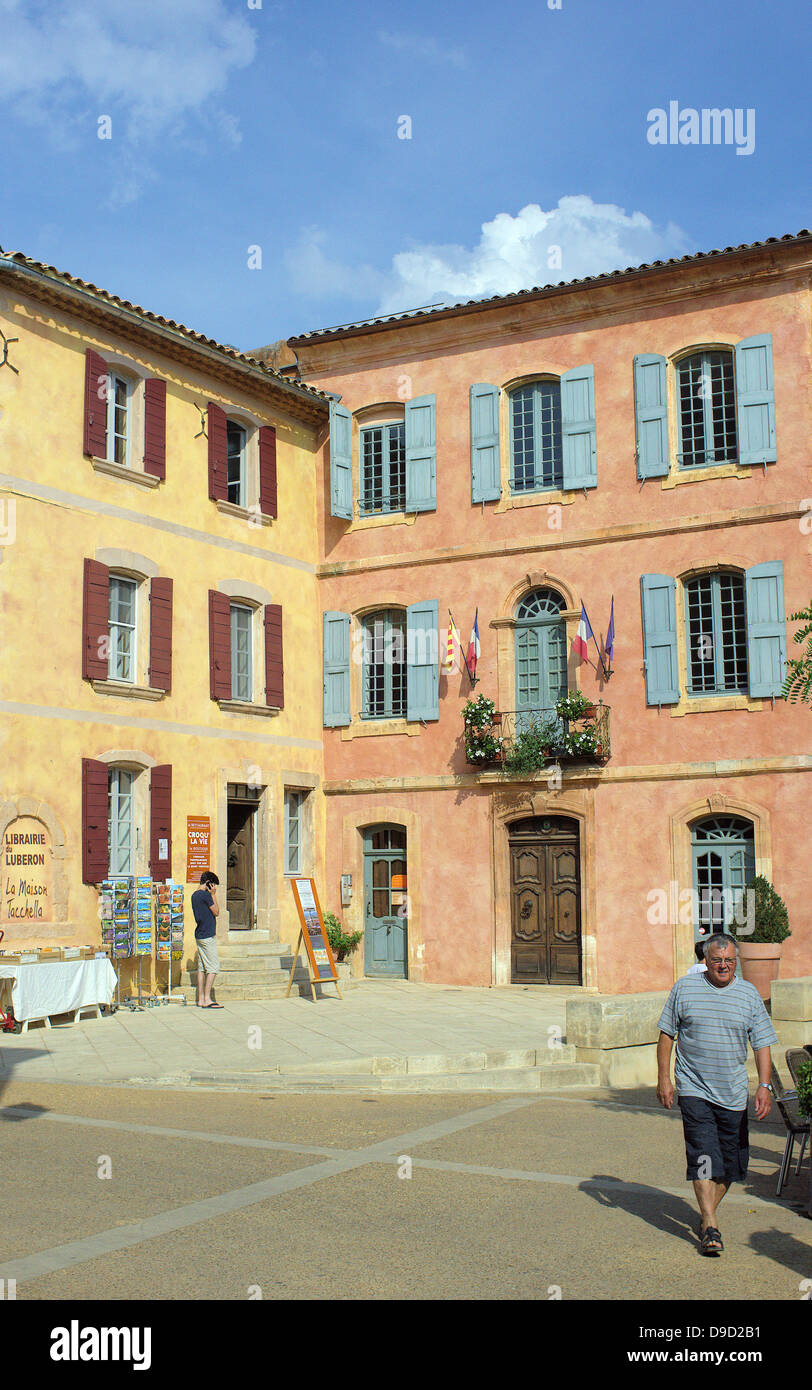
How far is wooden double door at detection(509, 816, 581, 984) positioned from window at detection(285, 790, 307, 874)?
357cm

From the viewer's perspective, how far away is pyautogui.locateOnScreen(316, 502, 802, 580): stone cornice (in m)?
19.1

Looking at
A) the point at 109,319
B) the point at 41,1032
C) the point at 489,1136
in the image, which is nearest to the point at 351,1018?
the point at 41,1032

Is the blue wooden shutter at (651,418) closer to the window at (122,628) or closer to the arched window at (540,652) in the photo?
the arched window at (540,652)

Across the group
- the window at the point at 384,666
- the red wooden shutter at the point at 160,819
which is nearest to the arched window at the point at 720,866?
the window at the point at 384,666

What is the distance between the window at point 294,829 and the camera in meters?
21.6

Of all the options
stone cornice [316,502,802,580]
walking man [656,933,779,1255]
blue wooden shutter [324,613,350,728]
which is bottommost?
walking man [656,933,779,1255]

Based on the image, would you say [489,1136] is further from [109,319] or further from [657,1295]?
[109,319]

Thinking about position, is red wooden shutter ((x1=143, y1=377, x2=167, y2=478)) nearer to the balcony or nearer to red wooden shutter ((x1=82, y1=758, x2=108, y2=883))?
red wooden shutter ((x1=82, y1=758, x2=108, y2=883))

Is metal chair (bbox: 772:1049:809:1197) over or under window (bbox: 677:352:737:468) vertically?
under

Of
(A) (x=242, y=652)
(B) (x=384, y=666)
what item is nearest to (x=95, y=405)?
(A) (x=242, y=652)

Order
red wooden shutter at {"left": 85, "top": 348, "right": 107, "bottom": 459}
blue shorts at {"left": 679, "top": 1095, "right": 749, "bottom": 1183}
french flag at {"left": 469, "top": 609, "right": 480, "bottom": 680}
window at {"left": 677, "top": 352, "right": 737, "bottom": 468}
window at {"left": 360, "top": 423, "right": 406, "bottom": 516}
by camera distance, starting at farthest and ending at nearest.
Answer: window at {"left": 360, "top": 423, "right": 406, "bottom": 516}
french flag at {"left": 469, "top": 609, "right": 480, "bottom": 680}
window at {"left": 677, "top": 352, "right": 737, "bottom": 468}
red wooden shutter at {"left": 85, "top": 348, "right": 107, "bottom": 459}
blue shorts at {"left": 679, "top": 1095, "right": 749, "bottom": 1183}

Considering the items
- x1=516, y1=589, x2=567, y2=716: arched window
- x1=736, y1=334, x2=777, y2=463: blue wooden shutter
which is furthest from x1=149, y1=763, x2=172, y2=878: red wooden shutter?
x1=736, y1=334, x2=777, y2=463: blue wooden shutter

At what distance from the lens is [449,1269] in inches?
232

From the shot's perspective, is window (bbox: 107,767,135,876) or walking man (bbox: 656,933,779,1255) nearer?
walking man (bbox: 656,933,779,1255)
